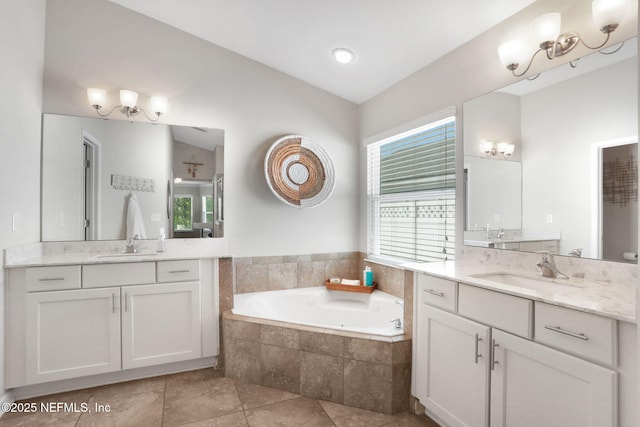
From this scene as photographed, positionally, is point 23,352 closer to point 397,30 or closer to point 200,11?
point 200,11

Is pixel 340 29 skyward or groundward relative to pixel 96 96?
skyward

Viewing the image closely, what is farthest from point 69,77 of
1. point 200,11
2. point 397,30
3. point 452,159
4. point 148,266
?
point 452,159

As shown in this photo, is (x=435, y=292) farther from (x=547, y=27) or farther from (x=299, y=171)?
(x=299, y=171)

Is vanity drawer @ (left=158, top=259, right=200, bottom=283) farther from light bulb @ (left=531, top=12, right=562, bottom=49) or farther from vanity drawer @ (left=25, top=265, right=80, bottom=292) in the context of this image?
light bulb @ (left=531, top=12, right=562, bottom=49)

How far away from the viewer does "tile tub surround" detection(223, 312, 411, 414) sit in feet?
6.46

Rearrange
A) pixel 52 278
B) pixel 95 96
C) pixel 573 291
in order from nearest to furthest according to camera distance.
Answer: pixel 573 291, pixel 52 278, pixel 95 96

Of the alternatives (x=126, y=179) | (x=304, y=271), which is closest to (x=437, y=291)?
(x=304, y=271)

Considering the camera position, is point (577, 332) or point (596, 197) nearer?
point (577, 332)

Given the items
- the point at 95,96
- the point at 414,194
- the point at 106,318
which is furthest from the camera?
the point at 414,194

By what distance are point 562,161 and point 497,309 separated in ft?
2.90

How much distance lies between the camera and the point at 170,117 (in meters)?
2.86

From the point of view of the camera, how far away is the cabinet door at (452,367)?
155 cm

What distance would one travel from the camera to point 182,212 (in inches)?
114

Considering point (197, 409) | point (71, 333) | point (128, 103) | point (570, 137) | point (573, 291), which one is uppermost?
point (128, 103)
